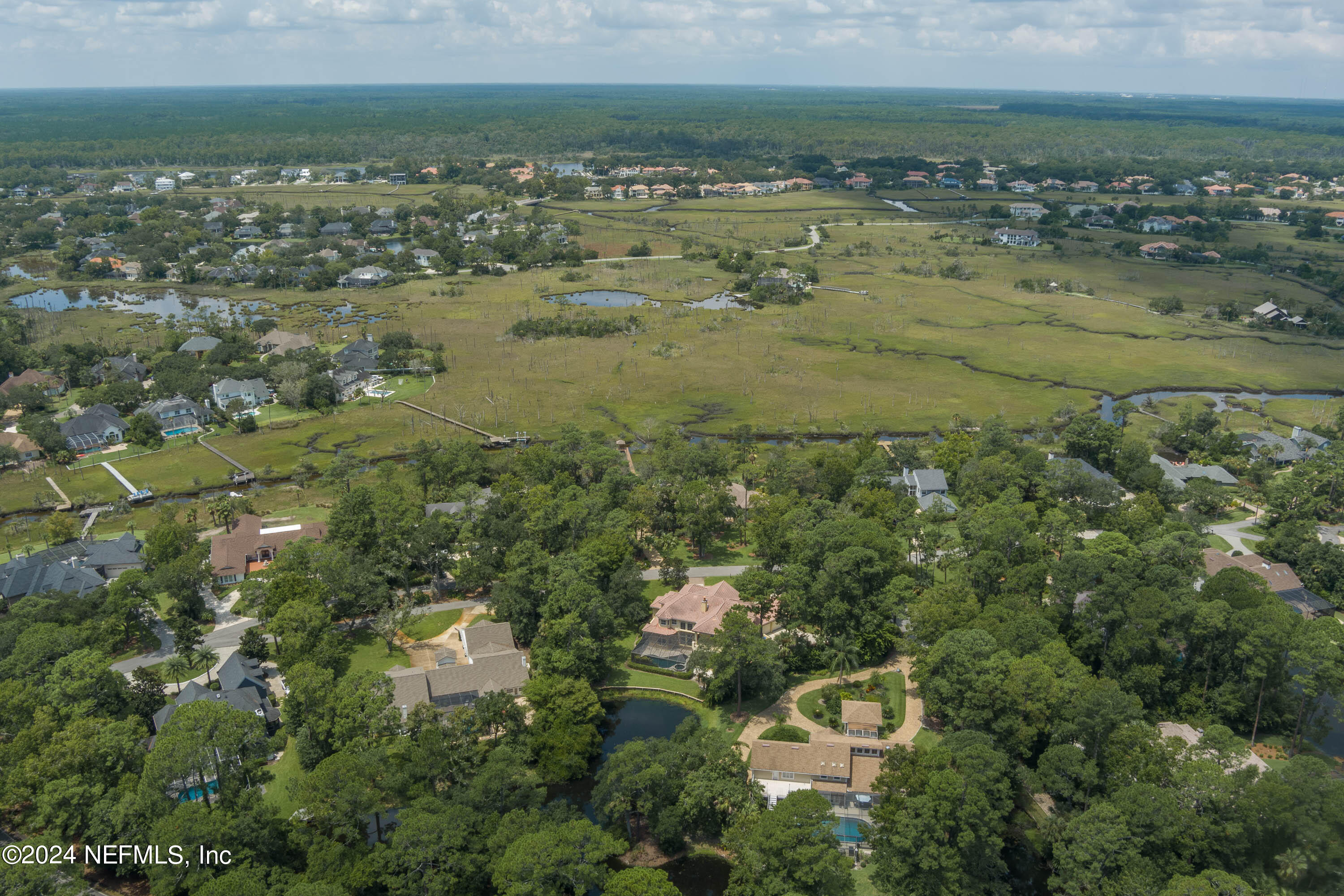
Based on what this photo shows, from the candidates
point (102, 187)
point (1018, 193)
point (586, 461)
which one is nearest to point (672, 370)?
point (586, 461)

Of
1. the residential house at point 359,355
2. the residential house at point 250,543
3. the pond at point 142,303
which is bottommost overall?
the residential house at point 250,543

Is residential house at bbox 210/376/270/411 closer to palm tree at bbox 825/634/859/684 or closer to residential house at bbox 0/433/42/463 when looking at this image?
residential house at bbox 0/433/42/463

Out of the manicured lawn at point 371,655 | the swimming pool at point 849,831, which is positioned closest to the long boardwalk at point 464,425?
the manicured lawn at point 371,655

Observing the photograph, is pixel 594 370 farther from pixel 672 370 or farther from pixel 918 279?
pixel 918 279

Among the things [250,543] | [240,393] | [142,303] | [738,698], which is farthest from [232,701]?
[142,303]

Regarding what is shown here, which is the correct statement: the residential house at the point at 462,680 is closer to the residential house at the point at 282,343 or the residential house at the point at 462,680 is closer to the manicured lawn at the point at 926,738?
the manicured lawn at the point at 926,738

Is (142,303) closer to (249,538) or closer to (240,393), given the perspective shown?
(240,393)
